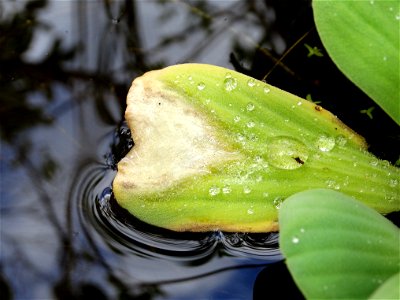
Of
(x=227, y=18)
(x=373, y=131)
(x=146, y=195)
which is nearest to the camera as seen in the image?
(x=146, y=195)

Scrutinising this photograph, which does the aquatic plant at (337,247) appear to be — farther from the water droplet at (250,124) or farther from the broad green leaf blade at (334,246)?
the water droplet at (250,124)

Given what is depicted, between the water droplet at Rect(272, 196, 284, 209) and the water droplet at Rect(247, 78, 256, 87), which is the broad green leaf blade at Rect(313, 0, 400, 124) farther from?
the water droplet at Rect(272, 196, 284, 209)

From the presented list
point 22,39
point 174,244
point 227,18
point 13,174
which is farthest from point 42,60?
point 174,244

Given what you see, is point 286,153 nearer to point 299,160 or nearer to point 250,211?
point 299,160

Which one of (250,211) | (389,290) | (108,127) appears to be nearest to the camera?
(389,290)

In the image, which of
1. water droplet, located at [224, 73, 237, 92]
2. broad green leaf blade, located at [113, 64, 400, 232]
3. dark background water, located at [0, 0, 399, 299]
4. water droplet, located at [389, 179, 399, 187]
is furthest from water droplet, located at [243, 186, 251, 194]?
water droplet, located at [389, 179, 399, 187]

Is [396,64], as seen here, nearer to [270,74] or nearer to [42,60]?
[270,74]

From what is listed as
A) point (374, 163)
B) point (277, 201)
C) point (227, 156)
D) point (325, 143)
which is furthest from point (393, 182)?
point (227, 156)
